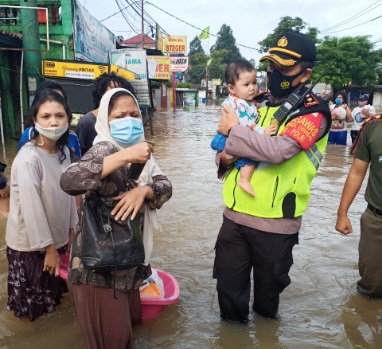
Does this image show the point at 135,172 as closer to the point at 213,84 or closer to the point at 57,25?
the point at 57,25

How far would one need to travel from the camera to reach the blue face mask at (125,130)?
2.00 m

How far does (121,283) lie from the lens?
6.89 feet

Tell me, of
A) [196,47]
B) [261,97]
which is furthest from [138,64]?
[196,47]

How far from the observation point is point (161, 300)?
274 cm

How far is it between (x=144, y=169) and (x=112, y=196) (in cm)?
33

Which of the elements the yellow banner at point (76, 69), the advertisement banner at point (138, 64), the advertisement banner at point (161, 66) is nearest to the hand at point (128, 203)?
the yellow banner at point (76, 69)

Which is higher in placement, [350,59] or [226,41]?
[226,41]

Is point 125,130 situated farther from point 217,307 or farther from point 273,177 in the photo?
point 217,307

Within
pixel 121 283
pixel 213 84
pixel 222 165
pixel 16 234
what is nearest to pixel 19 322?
pixel 16 234

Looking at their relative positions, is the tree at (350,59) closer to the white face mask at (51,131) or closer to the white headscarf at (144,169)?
the white face mask at (51,131)

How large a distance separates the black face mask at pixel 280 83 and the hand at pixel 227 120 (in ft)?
1.06

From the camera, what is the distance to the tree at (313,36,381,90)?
1261 inches

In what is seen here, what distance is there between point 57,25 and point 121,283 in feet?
35.4

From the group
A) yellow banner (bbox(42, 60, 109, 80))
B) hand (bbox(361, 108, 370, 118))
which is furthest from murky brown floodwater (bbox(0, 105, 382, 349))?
yellow banner (bbox(42, 60, 109, 80))
